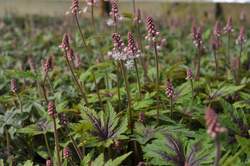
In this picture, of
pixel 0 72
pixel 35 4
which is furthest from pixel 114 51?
pixel 35 4

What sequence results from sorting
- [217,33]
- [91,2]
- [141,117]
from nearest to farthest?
[141,117] → [91,2] → [217,33]

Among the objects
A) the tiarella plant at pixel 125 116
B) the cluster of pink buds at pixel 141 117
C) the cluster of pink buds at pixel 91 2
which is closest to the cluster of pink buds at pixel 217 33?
the tiarella plant at pixel 125 116

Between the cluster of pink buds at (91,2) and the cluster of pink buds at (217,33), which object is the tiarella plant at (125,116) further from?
the cluster of pink buds at (217,33)

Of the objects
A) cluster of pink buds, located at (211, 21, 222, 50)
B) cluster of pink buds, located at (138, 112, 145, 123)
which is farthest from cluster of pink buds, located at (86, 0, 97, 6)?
cluster of pink buds, located at (211, 21, 222, 50)

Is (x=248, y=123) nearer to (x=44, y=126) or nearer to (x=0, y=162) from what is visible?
(x=44, y=126)

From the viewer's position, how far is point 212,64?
192 inches

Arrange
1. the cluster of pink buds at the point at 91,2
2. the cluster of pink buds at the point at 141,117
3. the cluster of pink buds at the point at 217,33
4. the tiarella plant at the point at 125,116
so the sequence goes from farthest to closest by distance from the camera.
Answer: the cluster of pink buds at the point at 217,33, the cluster of pink buds at the point at 91,2, the cluster of pink buds at the point at 141,117, the tiarella plant at the point at 125,116

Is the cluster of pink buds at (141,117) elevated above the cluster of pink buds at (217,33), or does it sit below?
below

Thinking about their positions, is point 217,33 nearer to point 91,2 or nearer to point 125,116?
point 91,2

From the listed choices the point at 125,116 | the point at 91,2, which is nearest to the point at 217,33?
the point at 91,2

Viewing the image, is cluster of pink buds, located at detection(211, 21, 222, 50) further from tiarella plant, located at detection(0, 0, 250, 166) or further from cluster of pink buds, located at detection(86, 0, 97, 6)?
cluster of pink buds, located at detection(86, 0, 97, 6)

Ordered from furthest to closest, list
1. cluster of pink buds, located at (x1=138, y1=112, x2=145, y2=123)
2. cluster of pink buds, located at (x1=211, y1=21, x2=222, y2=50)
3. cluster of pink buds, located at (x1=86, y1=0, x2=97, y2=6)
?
cluster of pink buds, located at (x1=211, y1=21, x2=222, y2=50) → cluster of pink buds, located at (x1=86, y1=0, x2=97, y2=6) → cluster of pink buds, located at (x1=138, y1=112, x2=145, y2=123)

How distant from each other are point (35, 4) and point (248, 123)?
1140 centimetres

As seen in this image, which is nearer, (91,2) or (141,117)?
(141,117)
